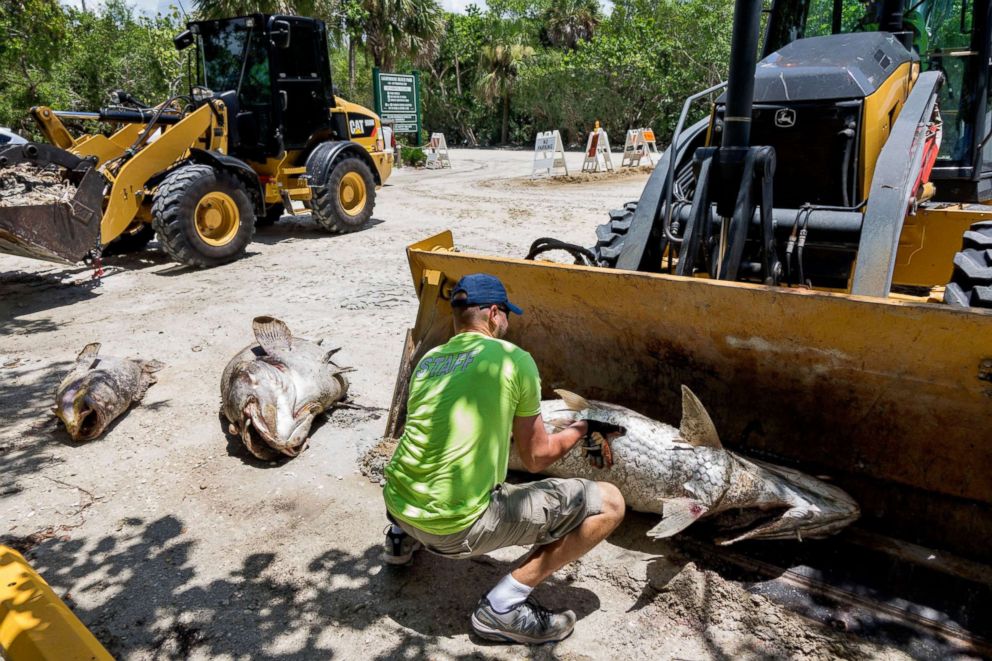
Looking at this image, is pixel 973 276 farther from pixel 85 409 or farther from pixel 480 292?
pixel 85 409

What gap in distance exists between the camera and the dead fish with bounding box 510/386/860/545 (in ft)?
9.41

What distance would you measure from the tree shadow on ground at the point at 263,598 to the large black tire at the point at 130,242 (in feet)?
22.0

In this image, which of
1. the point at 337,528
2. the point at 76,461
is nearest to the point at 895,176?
the point at 337,528

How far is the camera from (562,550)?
2.70 m

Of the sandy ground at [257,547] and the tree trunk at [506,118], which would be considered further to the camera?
the tree trunk at [506,118]

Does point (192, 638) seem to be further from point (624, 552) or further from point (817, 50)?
point (817, 50)

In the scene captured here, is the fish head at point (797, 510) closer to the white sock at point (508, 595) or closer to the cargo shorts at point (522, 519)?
the cargo shorts at point (522, 519)

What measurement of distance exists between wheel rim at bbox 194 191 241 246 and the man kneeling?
250 inches

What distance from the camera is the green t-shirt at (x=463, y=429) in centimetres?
246

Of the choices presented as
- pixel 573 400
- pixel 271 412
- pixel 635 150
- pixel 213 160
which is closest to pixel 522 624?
pixel 573 400

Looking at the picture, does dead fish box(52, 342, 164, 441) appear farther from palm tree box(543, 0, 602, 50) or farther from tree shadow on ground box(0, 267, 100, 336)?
palm tree box(543, 0, 602, 50)

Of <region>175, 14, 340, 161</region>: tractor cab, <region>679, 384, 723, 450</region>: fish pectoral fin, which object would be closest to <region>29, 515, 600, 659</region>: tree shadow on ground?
<region>679, 384, 723, 450</region>: fish pectoral fin

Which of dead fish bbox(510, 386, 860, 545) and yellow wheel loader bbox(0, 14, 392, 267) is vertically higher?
yellow wheel loader bbox(0, 14, 392, 267)

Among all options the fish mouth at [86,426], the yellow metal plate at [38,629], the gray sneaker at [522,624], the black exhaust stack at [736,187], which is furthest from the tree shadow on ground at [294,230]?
the gray sneaker at [522,624]
